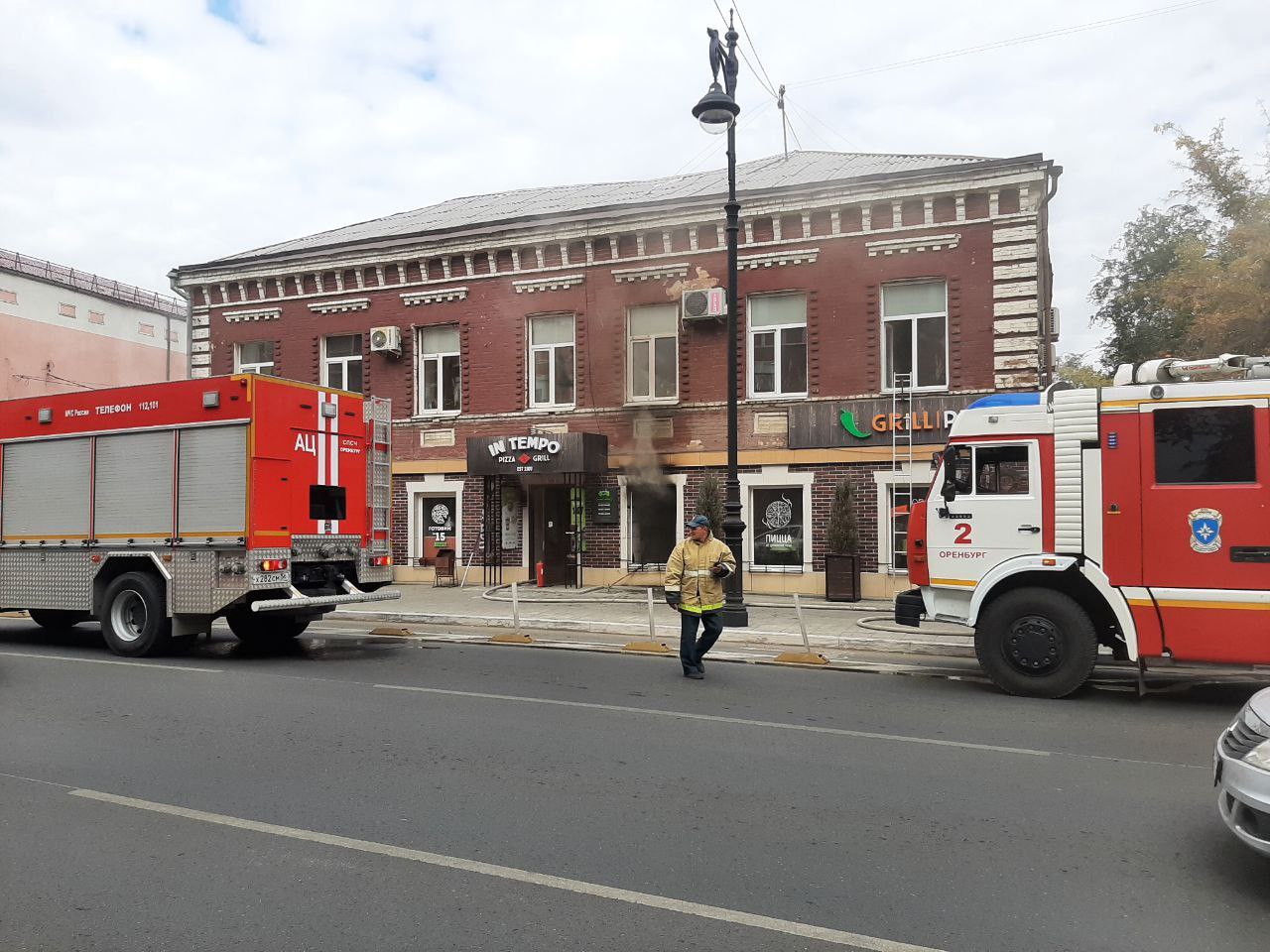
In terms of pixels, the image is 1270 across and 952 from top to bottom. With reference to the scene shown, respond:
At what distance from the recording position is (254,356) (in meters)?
23.4

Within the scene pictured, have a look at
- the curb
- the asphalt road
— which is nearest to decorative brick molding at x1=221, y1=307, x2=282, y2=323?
the curb

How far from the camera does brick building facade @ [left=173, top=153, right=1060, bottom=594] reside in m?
17.0

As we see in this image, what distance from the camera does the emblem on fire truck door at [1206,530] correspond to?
26.7 feet

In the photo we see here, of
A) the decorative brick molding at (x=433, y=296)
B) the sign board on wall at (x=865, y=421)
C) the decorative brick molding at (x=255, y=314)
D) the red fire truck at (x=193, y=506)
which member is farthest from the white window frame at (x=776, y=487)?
the decorative brick molding at (x=255, y=314)

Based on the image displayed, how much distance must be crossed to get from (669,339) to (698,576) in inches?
413

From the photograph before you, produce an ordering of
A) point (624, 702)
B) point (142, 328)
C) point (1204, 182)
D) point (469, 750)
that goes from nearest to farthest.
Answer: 1. point (469, 750)
2. point (624, 702)
3. point (1204, 182)
4. point (142, 328)

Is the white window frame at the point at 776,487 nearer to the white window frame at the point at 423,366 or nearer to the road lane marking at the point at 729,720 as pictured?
the white window frame at the point at 423,366

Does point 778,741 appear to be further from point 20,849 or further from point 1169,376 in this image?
point 1169,376

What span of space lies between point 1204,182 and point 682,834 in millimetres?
21621

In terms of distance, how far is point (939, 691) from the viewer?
9.04m

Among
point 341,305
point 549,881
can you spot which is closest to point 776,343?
point 341,305

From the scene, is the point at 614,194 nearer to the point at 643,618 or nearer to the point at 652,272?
the point at 652,272

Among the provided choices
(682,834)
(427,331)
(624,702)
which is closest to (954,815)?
(682,834)

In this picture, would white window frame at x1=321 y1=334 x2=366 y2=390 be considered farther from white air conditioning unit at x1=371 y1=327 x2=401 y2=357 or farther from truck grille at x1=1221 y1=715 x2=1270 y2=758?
truck grille at x1=1221 y1=715 x2=1270 y2=758
